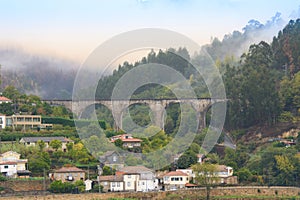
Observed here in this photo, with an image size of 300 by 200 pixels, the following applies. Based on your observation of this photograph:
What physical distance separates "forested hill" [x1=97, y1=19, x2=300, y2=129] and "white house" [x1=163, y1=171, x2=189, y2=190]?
39.3 feet

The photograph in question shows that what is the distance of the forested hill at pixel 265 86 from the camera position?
178ft

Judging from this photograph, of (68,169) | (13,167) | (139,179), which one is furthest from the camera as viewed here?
(13,167)

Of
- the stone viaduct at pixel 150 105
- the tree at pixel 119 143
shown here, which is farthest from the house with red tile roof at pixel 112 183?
the stone viaduct at pixel 150 105

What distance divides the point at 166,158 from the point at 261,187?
6.39m

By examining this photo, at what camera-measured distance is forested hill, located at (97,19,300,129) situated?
54.4 m

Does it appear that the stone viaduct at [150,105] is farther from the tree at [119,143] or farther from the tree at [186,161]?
the tree at [186,161]

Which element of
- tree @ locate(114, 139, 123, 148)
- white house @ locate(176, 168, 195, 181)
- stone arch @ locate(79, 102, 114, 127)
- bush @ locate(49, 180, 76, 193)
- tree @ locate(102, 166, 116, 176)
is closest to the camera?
bush @ locate(49, 180, 76, 193)

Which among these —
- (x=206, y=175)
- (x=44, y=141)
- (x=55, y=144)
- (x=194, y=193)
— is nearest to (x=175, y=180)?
(x=206, y=175)

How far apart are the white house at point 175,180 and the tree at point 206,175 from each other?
0.80m

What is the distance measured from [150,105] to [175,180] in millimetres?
17166

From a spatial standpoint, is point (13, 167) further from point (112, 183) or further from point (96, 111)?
point (96, 111)

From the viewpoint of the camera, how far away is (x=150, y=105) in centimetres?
6025

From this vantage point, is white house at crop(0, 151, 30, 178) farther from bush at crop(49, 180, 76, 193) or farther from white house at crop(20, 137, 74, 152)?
white house at crop(20, 137, 74, 152)

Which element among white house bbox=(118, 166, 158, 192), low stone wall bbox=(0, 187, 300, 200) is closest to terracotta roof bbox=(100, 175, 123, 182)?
white house bbox=(118, 166, 158, 192)
